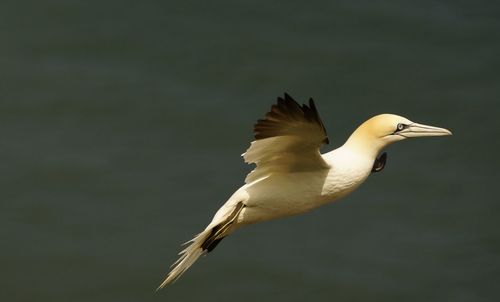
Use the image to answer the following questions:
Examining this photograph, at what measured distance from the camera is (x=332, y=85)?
57.4 ft

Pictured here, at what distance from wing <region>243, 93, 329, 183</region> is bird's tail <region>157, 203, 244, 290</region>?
0.40 metres

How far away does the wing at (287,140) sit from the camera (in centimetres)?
1023

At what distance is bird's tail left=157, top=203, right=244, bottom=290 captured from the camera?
1088 centimetres

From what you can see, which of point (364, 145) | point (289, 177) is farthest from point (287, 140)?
point (364, 145)

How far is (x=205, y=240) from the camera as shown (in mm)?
11164

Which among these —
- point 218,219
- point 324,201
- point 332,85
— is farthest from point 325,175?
point 332,85

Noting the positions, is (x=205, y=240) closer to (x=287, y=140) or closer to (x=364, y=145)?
(x=287, y=140)

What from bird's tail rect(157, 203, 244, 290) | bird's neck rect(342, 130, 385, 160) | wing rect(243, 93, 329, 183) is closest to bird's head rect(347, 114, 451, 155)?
bird's neck rect(342, 130, 385, 160)

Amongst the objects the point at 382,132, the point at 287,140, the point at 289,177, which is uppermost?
the point at 287,140

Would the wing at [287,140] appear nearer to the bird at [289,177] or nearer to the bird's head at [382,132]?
the bird at [289,177]

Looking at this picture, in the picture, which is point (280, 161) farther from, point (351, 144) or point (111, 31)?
point (111, 31)

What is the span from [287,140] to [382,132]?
3.30 ft

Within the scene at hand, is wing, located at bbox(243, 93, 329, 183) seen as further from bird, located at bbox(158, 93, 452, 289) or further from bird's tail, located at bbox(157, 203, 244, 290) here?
bird's tail, located at bbox(157, 203, 244, 290)

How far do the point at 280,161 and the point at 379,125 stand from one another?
942 mm
